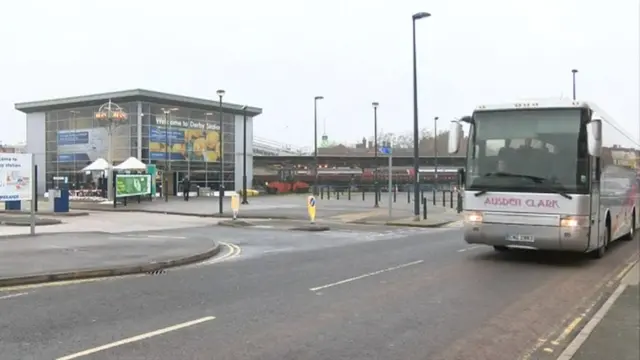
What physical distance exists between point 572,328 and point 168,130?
187ft

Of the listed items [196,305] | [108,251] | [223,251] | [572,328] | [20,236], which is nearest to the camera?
[572,328]

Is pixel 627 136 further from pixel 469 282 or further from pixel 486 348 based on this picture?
pixel 486 348

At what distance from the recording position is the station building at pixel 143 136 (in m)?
59.3

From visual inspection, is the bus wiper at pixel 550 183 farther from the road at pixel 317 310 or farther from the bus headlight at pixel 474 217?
the road at pixel 317 310

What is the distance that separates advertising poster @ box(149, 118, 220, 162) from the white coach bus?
→ 163ft

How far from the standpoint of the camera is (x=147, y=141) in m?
59.4

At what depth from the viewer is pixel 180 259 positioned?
12719mm

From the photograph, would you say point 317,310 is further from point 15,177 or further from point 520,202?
point 15,177

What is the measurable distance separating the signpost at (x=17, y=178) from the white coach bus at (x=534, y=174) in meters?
11.5

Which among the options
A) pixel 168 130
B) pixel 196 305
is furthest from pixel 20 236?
pixel 168 130

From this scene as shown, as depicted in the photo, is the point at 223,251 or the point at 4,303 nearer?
the point at 4,303

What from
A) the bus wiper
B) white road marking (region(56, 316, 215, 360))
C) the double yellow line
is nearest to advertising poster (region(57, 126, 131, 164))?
the double yellow line

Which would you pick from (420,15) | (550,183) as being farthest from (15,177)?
(420,15)

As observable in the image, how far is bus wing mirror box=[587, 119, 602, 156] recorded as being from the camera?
455 inches
